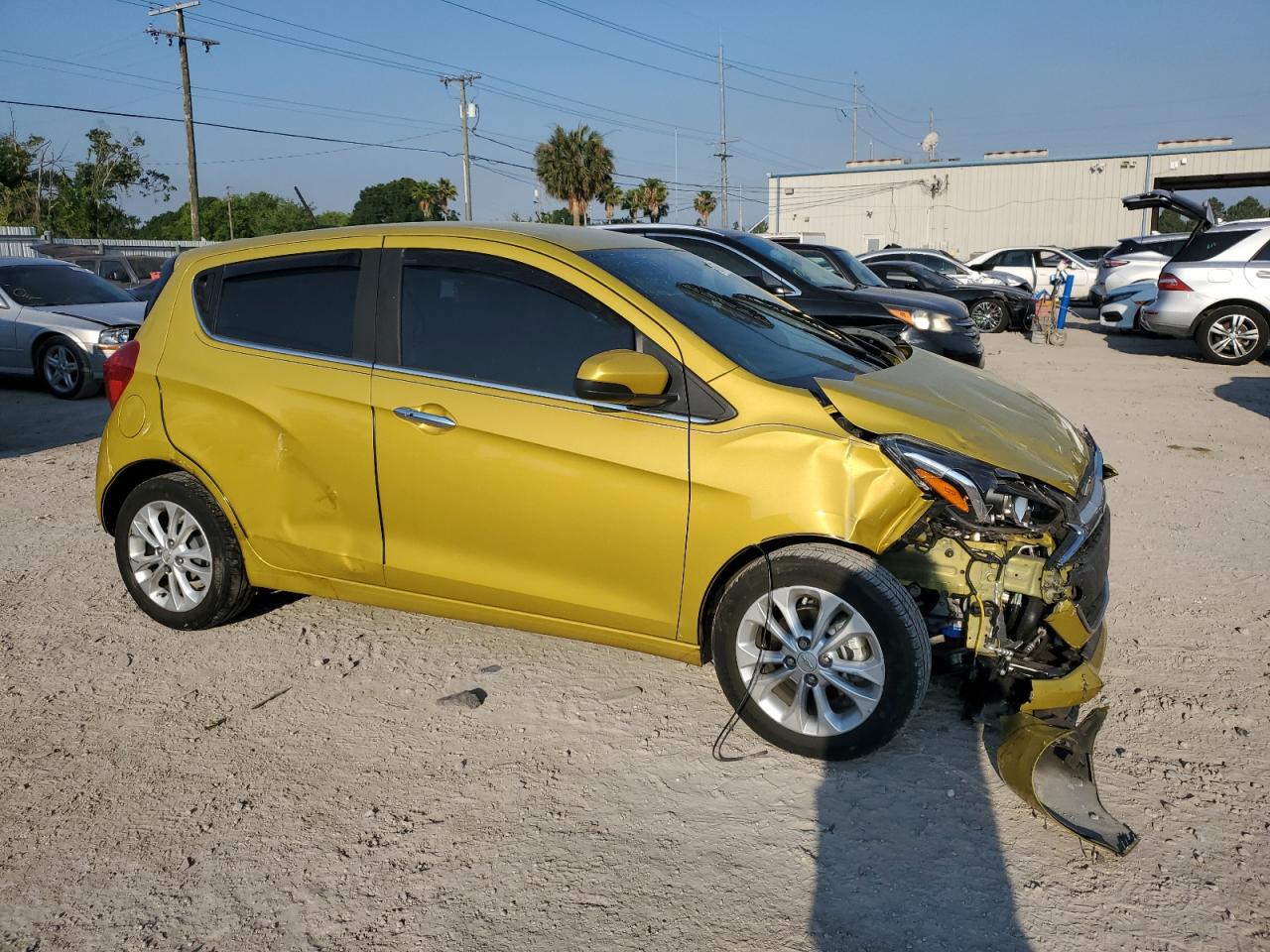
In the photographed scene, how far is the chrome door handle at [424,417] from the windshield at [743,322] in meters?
0.83

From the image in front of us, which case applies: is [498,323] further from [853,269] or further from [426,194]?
[426,194]

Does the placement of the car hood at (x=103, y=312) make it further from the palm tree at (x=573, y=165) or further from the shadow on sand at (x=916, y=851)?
the palm tree at (x=573, y=165)

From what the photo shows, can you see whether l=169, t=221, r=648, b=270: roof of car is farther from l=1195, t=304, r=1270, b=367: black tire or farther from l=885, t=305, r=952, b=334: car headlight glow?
l=1195, t=304, r=1270, b=367: black tire

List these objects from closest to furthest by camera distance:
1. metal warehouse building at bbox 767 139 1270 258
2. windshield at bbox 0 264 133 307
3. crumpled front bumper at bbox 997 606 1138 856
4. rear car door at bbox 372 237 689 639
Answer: crumpled front bumper at bbox 997 606 1138 856
rear car door at bbox 372 237 689 639
windshield at bbox 0 264 133 307
metal warehouse building at bbox 767 139 1270 258

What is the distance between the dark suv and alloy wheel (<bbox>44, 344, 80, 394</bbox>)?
662cm

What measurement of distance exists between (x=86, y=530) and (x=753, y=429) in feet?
15.8

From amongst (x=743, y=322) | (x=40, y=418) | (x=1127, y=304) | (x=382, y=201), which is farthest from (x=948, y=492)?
(x=382, y=201)

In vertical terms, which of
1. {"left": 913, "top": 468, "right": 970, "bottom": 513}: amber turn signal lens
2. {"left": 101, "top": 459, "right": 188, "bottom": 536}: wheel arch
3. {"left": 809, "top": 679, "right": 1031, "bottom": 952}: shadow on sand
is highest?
{"left": 913, "top": 468, "right": 970, "bottom": 513}: amber turn signal lens

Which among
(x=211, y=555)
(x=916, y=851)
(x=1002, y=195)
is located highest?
(x=1002, y=195)

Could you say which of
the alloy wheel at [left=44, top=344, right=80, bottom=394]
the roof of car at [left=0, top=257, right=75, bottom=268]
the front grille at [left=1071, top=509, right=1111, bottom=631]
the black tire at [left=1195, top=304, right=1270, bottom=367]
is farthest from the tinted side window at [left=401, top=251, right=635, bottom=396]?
the black tire at [left=1195, top=304, right=1270, bottom=367]

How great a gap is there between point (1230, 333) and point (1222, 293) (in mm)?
579

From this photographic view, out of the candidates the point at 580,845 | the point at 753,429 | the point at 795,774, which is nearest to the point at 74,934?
the point at 580,845

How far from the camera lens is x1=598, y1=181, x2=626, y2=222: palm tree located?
174ft

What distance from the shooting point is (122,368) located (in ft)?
14.9
